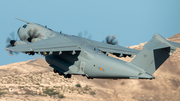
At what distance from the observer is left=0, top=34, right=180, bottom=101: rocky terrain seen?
37.1m

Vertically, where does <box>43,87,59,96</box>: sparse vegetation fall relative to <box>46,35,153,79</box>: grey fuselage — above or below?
below

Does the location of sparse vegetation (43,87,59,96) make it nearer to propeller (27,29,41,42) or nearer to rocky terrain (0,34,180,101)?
rocky terrain (0,34,180,101)

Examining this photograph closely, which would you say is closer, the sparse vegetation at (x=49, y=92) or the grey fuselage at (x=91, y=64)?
the grey fuselage at (x=91, y=64)

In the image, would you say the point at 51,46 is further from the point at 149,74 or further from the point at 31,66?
the point at 31,66

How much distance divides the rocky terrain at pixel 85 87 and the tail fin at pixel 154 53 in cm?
2072

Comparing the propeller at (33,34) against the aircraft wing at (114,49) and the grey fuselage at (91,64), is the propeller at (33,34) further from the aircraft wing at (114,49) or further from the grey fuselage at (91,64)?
the aircraft wing at (114,49)

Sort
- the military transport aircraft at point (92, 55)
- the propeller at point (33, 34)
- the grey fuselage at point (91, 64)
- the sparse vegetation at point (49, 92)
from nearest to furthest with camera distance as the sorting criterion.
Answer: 1. the military transport aircraft at point (92, 55)
2. the grey fuselage at point (91, 64)
3. the propeller at point (33, 34)
4. the sparse vegetation at point (49, 92)

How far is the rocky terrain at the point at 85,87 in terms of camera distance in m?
37.1

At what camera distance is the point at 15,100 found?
33375mm

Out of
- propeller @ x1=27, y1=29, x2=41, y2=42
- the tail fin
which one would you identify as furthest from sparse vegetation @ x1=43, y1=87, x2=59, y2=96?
the tail fin

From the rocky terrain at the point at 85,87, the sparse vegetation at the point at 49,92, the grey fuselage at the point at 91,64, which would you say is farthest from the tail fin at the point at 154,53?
the sparse vegetation at the point at 49,92

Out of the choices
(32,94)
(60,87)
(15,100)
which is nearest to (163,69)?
(60,87)

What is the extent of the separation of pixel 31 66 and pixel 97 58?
28.6m

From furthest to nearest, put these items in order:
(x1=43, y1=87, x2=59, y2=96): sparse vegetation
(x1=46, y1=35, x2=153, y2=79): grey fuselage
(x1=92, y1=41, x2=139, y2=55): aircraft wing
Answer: (x1=43, y1=87, x2=59, y2=96): sparse vegetation → (x1=92, y1=41, x2=139, y2=55): aircraft wing → (x1=46, y1=35, x2=153, y2=79): grey fuselage
